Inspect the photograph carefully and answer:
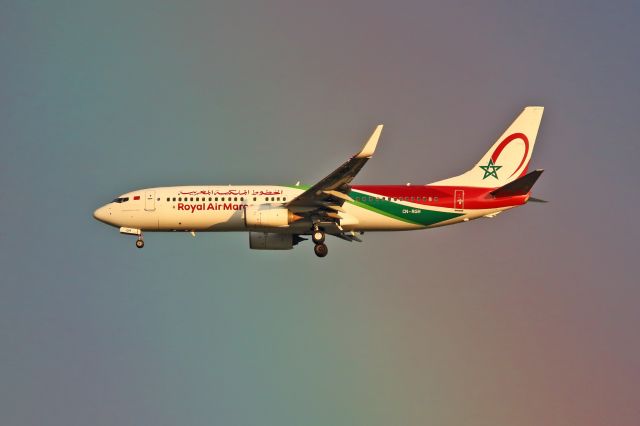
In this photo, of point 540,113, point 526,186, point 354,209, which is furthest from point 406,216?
point 540,113

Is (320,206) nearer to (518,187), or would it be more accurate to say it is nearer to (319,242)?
(319,242)

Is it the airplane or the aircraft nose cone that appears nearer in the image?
the airplane

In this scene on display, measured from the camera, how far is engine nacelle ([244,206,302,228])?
5812cm

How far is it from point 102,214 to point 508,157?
22717 mm

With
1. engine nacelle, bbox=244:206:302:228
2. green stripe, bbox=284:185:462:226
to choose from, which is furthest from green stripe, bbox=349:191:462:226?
engine nacelle, bbox=244:206:302:228

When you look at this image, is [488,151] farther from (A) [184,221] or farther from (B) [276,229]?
(A) [184,221]

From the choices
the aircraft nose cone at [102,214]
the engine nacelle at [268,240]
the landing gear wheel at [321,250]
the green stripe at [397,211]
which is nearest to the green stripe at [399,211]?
the green stripe at [397,211]

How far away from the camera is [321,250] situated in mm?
59938

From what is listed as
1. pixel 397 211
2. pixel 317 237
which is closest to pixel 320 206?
pixel 317 237

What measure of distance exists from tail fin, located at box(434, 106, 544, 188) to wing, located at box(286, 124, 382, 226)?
631 cm

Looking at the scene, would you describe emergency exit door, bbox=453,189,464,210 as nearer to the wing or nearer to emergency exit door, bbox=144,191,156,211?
the wing

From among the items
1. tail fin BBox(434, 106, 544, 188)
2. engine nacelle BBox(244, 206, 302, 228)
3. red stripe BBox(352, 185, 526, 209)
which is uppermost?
tail fin BBox(434, 106, 544, 188)

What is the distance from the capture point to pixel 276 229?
193 ft

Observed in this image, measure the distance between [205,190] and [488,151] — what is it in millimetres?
15813
